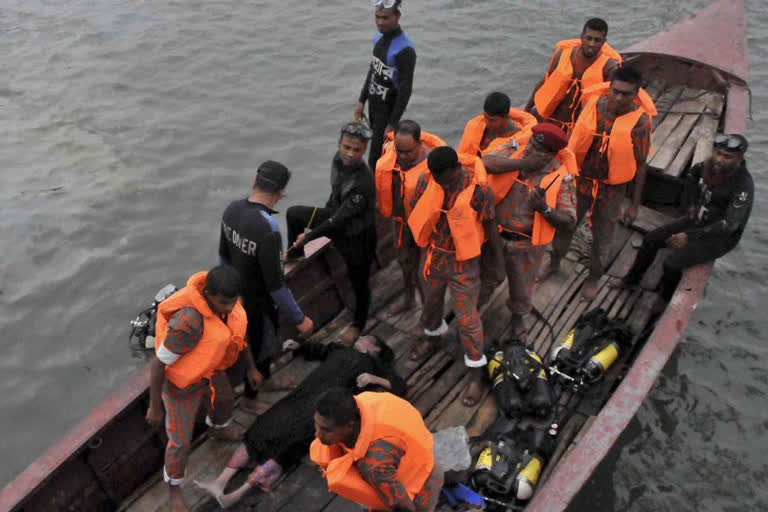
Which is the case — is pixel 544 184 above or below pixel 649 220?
above

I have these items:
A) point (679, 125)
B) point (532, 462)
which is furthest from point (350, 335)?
point (679, 125)

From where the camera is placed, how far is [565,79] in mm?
6031

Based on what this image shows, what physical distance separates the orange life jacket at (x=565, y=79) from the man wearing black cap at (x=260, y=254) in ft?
Result: 10.3

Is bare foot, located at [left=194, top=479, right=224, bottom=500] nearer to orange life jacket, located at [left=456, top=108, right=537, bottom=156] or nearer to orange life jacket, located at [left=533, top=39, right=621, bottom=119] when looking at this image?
orange life jacket, located at [left=456, top=108, right=537, bottom=156]

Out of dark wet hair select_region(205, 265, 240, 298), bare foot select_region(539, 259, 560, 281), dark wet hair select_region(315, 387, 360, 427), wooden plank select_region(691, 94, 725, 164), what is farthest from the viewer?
wooden plank select_region(691, 94, 725, 164)

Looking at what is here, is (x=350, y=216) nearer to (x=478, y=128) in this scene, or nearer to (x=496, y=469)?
(x=478, y=128)

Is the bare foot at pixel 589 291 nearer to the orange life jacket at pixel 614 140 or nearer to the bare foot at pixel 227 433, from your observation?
the orange life jacket at pixel 614 140

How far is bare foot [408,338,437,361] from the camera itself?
5.23 m

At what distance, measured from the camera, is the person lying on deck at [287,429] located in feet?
13.8

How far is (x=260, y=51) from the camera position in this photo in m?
12.4

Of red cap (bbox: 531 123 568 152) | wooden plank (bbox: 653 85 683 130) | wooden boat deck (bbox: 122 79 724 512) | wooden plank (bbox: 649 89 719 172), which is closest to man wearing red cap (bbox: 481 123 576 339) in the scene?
red cap (bbox: 531 123 568 152)

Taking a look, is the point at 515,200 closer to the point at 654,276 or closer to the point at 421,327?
the point at 421,327

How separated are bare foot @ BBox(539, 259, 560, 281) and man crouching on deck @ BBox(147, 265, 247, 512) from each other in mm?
3170

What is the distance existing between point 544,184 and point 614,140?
0.94 m
